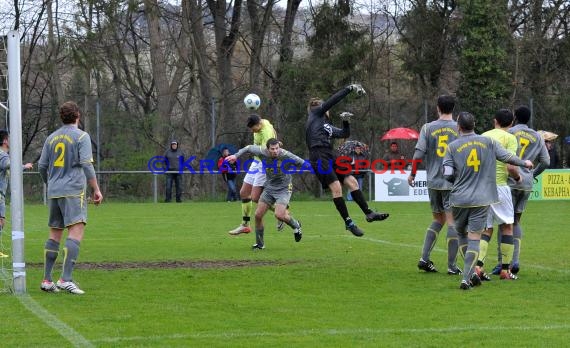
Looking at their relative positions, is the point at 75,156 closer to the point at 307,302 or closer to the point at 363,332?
the point at 307,302

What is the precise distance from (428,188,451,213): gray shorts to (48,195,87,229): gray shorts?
415 cm

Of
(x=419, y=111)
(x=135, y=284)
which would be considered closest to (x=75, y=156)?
(x=135, y=284)

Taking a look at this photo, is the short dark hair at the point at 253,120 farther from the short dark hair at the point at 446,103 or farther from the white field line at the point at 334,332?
the white field line at the point at 334,332

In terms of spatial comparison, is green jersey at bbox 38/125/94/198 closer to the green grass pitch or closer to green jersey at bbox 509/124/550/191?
the green grass pitch

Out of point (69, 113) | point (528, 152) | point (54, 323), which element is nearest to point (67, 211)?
point (69, 113)

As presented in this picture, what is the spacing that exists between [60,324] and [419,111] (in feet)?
95.1

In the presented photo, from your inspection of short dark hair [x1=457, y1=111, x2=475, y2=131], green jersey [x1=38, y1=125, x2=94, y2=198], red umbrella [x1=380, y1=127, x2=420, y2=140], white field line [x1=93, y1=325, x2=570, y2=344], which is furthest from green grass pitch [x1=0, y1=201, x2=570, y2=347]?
red umbrella [x1=380, y1=127, x2=420, y2=140]

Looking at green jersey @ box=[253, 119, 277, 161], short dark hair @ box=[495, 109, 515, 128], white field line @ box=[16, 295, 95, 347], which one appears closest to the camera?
white field line @ box=[16, 295, 95, 347]

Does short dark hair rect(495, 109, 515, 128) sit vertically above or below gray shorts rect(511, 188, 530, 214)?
above

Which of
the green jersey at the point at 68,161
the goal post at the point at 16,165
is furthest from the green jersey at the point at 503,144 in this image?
the goal post at the point at 16,165

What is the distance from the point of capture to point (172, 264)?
532 inches

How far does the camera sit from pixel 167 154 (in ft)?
107

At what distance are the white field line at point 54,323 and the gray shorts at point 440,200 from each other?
15.9ft

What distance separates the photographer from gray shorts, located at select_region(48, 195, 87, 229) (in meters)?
10.4
